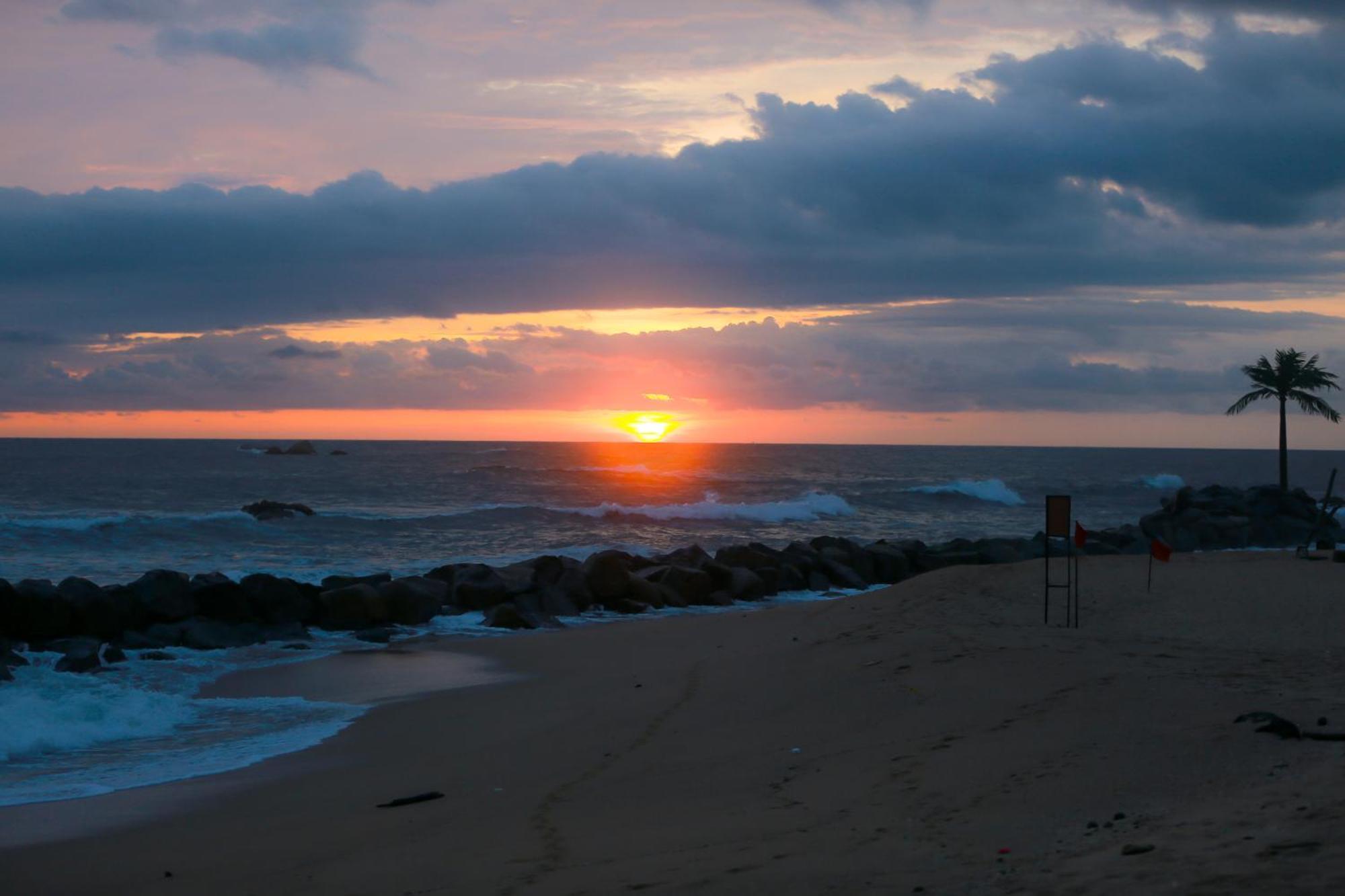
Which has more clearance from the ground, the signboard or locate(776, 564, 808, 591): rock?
the signboard

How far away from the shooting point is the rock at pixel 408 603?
18703 millimetres

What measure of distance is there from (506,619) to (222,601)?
4.67 metres

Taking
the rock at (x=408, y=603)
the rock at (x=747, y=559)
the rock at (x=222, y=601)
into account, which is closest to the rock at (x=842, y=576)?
the rock at (x=747, y=559)

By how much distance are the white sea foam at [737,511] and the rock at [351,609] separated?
28.7 metres

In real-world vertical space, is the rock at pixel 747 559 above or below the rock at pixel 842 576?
above

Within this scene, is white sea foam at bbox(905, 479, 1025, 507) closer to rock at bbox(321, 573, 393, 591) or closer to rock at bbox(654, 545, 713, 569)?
rock at bbox(654, 545, 713, 569)

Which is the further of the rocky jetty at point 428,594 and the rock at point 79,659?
the rocky jetty at point 428,594

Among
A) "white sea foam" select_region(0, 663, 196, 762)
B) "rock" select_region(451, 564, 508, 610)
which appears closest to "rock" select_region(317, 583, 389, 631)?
"rock" select_region(451, 564, 508, 610)

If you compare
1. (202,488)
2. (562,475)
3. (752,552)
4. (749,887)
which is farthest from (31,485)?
(749,887)

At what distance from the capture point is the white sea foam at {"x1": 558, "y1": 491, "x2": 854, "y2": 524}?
49.3 m

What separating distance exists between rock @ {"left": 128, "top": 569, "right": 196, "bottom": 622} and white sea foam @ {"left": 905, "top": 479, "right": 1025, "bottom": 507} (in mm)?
54253

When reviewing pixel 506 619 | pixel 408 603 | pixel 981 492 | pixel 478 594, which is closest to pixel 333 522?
pixel 478 594

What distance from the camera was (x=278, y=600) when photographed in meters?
18.5

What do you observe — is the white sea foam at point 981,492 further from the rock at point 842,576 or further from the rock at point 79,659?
the rock at point 79,659
